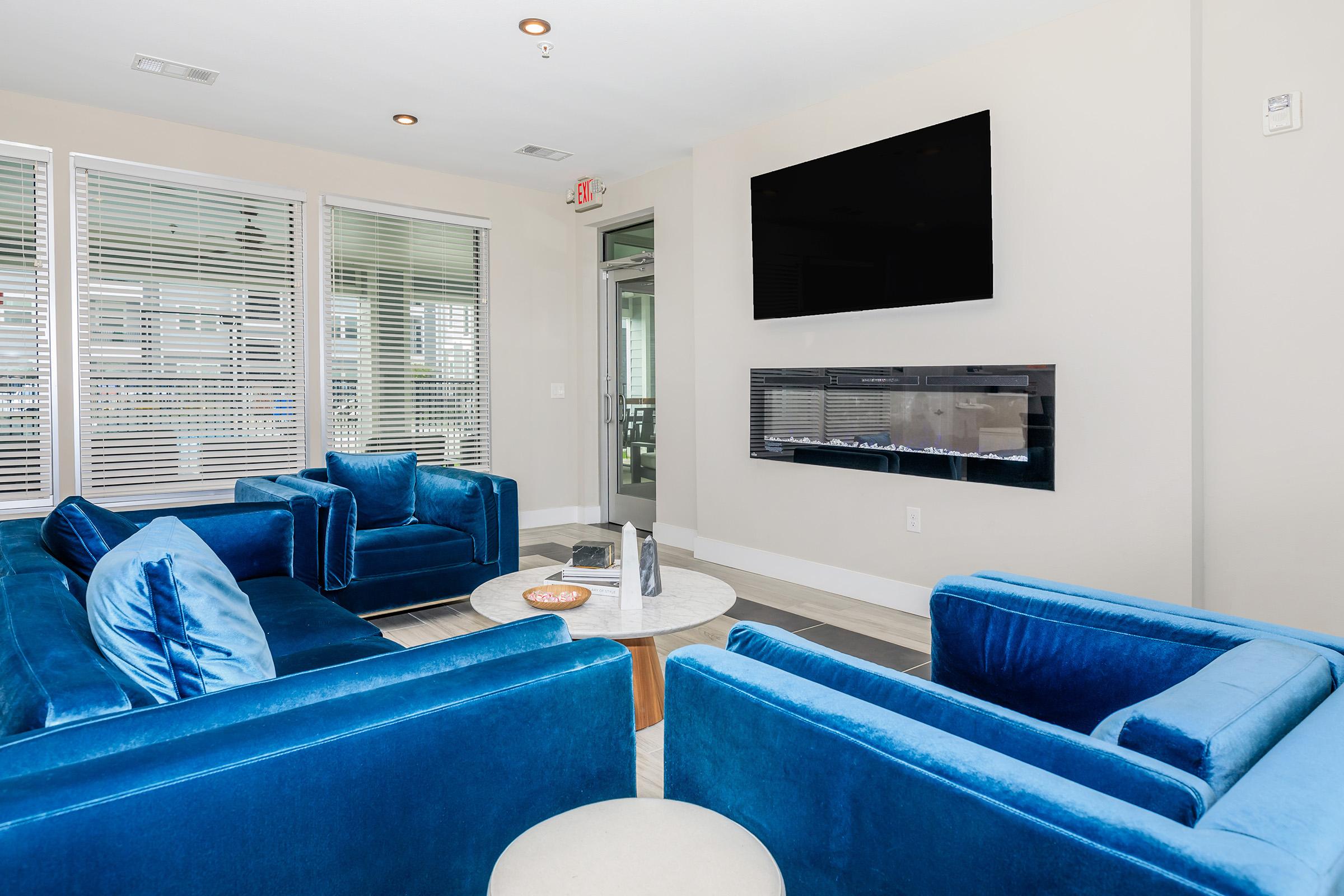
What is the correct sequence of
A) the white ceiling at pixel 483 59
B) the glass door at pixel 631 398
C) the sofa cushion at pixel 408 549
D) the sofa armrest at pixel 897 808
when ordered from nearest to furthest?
the sofa armrest at pixel 897 808 → the white ceiling at pixel 483 59 → the sofa cushion at pixel 408 549 → the glass door at pixel 631 398

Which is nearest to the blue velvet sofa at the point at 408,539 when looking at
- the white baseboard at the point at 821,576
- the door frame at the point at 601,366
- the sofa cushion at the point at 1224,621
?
the white baseboard at the point at 821,576

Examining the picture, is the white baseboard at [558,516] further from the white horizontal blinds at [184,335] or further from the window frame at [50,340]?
the window frame at [50,340]

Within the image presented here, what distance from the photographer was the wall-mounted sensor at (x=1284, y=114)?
9.10 ft

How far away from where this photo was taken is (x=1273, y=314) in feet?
9.41

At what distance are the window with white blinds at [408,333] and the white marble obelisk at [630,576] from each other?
11.5 ft

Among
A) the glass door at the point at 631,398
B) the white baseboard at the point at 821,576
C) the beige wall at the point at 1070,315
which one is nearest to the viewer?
the beige wall at the point at 1070,315

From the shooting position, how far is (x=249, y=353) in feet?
16.2

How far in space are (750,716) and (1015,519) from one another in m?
2.75

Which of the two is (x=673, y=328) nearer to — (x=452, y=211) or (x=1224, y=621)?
(x=452, y=211)

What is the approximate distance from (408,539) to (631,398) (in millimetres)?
2826

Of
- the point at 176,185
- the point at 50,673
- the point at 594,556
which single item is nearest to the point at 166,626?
the point at 50,673

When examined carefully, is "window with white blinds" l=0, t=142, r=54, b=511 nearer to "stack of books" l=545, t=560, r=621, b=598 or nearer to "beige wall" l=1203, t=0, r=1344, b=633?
"stack of books" l=545, t=560, r=621, b=598

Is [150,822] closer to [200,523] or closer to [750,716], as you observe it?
[750,716]

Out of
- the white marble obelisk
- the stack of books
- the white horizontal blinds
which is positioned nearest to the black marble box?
the stack of books
